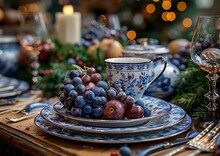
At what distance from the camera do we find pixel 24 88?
1104 millimetres

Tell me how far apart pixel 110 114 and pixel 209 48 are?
0.81 feet

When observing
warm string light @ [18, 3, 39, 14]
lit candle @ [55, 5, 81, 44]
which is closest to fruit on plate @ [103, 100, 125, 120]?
lit candle @ [55, 5, 81, 44]

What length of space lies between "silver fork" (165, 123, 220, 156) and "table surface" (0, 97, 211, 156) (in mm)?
11

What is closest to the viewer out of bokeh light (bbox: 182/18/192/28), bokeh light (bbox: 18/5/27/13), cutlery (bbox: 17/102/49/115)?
cutlery (bbox: 17/102/49/115)

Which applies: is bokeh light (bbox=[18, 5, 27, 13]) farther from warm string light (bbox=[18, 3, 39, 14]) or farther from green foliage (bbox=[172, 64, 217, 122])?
green foliage (bbox=[172, 64, 217, 122])

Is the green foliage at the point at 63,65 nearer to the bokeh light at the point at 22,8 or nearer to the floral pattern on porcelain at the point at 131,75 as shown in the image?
the floral pattern on porcelain at the point at 131,75

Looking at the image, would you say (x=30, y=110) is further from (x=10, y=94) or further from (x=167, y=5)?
(x=167, y=5)

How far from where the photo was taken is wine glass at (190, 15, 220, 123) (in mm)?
729

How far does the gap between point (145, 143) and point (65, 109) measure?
182mm

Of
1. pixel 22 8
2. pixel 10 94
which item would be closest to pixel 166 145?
pixel 10 94

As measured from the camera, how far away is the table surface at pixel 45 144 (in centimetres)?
62

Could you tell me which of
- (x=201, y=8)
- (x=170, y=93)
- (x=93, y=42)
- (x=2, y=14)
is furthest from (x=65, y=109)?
(x=201, y=8)

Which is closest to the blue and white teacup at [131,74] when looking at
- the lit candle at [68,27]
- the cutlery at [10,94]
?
the cutlery at [10,94]

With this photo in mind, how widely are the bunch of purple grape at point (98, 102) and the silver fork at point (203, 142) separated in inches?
4.3
